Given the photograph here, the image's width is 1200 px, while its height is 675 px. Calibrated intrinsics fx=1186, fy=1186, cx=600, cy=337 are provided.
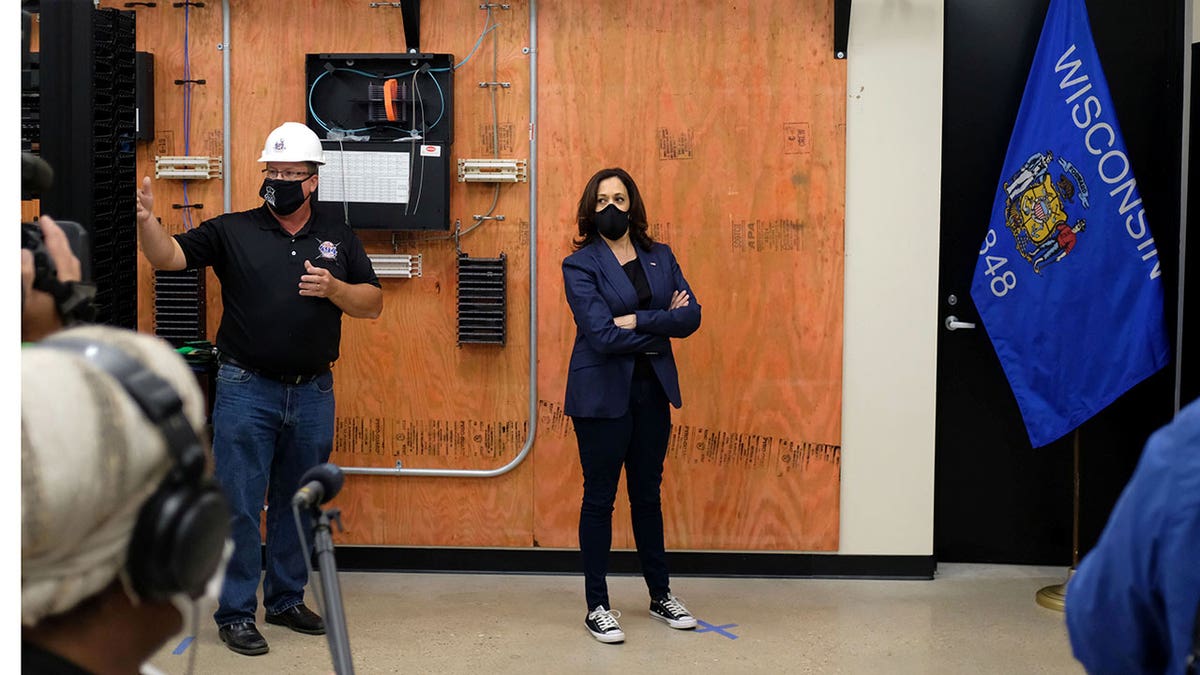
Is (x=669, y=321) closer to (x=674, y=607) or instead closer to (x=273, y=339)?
(x=674, y=607)

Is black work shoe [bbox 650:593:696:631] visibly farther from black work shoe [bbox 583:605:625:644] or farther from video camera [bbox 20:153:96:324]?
video camera [bbox 20:153:96:324]

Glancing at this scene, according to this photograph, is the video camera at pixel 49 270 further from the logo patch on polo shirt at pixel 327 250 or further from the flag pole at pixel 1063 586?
the flag pole at pixel 1063 586

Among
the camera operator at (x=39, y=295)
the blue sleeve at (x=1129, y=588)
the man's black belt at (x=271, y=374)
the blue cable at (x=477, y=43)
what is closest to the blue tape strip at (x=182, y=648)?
the man's black belt at (x=271, y=374)

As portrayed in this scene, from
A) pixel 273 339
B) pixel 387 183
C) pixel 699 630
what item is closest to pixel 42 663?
pixel 273 339

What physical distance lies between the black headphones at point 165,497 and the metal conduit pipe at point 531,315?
3.75 metres

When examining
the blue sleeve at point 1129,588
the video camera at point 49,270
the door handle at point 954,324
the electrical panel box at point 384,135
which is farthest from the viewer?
the door handle at point 954,324

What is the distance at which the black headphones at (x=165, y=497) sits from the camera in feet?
2.82

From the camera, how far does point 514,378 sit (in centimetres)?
473

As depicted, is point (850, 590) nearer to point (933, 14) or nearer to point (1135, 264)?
point (1135, 264)

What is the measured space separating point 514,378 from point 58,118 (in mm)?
2501

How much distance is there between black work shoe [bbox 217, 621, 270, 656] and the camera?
3787 mm

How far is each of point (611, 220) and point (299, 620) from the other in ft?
5.62

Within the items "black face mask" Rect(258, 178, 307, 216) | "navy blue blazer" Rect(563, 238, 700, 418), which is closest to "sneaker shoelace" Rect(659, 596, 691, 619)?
"navy blue blazer" Rect(563, 238, 700, 418)
